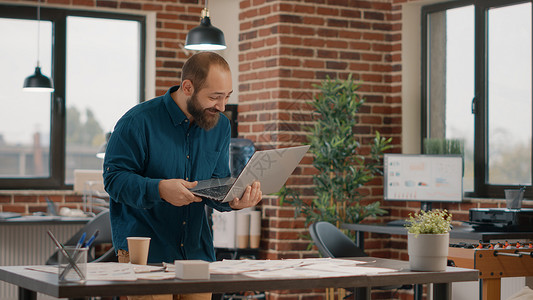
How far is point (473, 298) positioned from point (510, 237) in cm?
109

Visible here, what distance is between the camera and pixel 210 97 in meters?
2.78

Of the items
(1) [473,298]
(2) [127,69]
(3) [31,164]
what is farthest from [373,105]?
(3) [31,164]

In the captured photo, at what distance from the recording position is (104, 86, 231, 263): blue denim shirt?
2.70 m

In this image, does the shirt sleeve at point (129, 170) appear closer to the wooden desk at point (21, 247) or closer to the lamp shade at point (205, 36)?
the lamp shade at point (205, 36)

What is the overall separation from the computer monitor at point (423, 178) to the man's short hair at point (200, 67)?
2.97 m

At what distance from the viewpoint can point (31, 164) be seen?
6.41m

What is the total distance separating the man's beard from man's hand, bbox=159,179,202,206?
315 millimetres

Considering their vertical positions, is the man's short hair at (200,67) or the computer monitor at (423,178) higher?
the man's short hair at (200,67)

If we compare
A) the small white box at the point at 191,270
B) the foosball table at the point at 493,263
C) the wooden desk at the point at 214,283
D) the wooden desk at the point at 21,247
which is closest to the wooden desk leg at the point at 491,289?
the foosball table at the point at 493,263

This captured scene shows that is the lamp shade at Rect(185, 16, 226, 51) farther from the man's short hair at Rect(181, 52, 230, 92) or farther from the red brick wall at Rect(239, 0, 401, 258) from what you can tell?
the man's short hair at Rect(181, 52, 230, 92)

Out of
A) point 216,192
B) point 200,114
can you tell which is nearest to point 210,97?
point 200,114

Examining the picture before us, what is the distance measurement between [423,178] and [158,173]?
308 cm

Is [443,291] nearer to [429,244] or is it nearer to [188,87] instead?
[429,244]

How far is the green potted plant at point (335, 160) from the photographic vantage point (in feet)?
18.0
